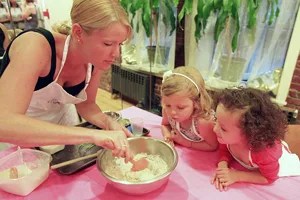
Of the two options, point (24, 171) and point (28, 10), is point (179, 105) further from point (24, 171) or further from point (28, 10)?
point (28, 10)

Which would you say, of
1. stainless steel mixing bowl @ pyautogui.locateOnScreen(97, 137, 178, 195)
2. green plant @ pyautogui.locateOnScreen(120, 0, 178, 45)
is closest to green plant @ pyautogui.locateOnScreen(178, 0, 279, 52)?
green plant @ pyautogui.locateOnScreen(120, 0, 178, 45)

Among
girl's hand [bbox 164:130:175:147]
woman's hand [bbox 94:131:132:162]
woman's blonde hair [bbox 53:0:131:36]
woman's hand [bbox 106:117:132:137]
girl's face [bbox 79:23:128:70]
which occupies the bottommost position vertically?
girl's hand [bbox 164:130:175:147]

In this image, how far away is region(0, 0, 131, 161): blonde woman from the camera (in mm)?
820

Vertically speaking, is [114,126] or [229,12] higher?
[229,12]

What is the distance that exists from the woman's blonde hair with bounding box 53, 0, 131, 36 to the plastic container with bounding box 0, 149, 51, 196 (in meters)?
0.53

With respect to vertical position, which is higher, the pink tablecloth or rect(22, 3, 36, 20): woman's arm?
rect(22, 3, 36, 20): woman's arm

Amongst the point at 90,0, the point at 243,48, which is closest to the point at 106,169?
the point at 90,0

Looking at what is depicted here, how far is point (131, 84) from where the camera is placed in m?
3.45

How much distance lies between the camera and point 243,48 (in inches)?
95.3

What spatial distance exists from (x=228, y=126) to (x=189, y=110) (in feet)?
0.83

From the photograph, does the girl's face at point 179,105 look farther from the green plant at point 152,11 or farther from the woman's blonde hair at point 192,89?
the green plant at point 152,11

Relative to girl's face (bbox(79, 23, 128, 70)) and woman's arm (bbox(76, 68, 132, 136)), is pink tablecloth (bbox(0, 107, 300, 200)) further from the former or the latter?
girl's face (bbox(79, 23, 128, 70))

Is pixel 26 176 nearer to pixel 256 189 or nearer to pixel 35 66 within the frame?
pixel 35 66

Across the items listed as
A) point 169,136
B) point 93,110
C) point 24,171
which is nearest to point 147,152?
point 169,136
